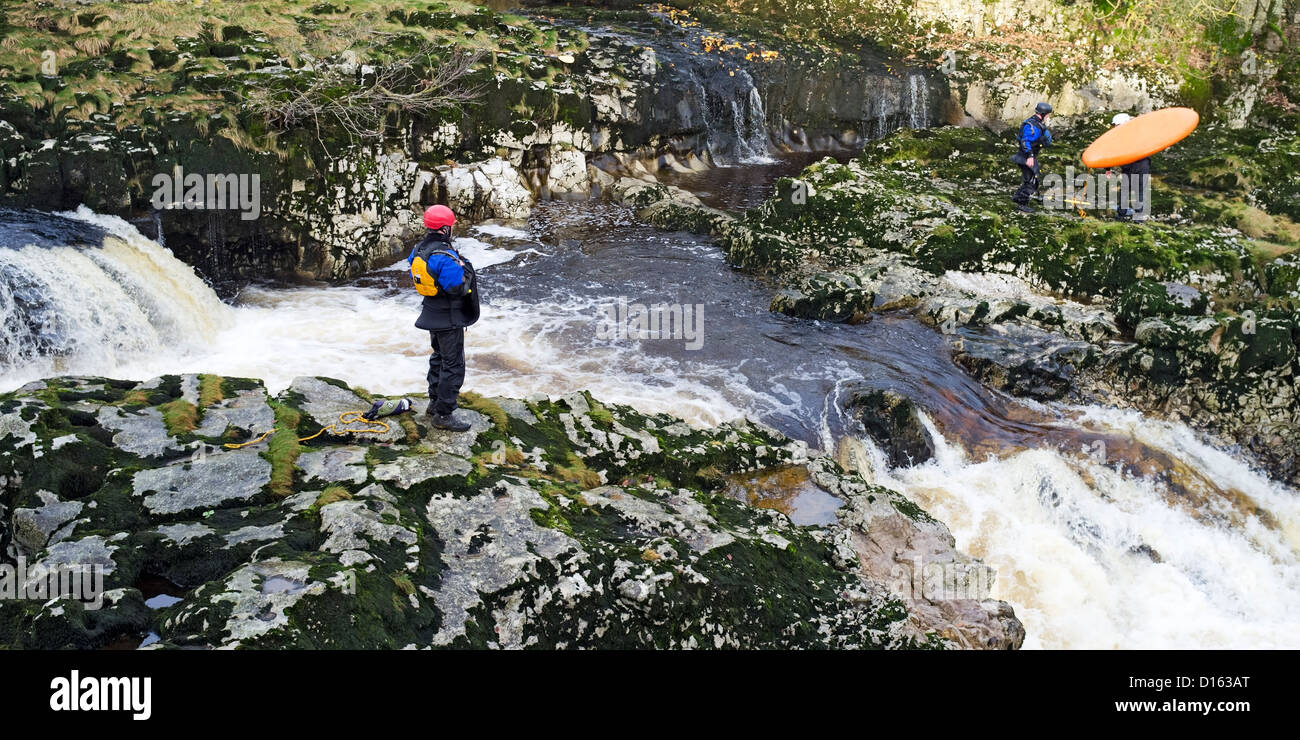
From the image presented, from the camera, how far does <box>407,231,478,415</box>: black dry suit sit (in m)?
6.38

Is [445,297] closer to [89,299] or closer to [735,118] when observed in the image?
[89,299]

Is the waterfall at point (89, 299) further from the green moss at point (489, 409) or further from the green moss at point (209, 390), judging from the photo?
the green moss at point (489, 409)

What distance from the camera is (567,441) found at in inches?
296

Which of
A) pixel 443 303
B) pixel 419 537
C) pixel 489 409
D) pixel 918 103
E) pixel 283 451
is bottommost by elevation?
pixel 419 537

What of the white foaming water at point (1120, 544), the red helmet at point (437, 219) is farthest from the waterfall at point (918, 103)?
the red helmet at point (437, 219)

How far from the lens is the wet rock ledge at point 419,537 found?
4.43m

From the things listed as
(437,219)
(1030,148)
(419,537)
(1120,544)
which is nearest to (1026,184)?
(1030,148)

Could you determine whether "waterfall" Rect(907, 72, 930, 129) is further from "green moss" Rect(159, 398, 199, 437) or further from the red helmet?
"green moss" Rect(159, 398, 199, 437)

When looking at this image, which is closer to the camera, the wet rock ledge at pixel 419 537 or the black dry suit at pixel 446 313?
the wet rock ledge at pixel 419 537

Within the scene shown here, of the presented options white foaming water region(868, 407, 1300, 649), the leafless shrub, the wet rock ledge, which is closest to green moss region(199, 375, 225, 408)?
the wet rock ledge

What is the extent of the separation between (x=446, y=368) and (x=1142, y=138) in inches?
463

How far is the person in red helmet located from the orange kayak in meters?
10.9

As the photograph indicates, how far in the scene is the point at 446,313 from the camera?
6.57m
